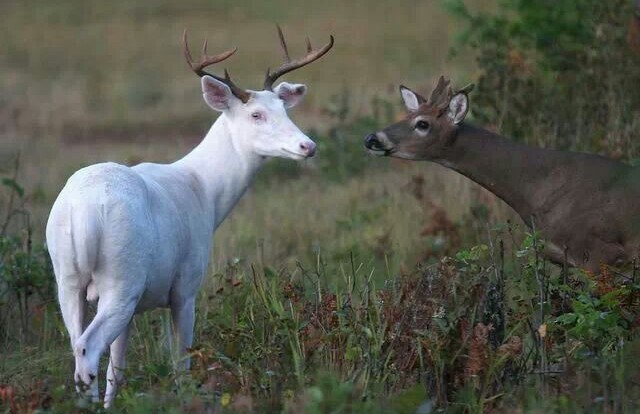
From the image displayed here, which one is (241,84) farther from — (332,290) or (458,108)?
(332,290)

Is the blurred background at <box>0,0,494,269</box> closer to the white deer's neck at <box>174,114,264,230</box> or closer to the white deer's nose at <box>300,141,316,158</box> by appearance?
the white deer's neck at <box>174,114,264,230</box>

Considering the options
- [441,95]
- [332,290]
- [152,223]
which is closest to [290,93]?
[332,290]

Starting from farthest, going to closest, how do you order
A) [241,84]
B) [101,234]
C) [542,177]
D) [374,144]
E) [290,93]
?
[241,84]
[374,144]
[542,177]
[290,93]
[101,234]

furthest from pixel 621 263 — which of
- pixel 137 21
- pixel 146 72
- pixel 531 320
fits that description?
pixel 137 21

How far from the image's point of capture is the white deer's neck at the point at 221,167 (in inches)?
333

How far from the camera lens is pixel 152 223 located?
716cm

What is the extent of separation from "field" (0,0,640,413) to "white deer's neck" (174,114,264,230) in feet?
1.31

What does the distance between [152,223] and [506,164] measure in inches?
140

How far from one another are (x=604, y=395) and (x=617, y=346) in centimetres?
60

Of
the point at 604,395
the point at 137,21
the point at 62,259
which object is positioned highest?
the point at 137,21

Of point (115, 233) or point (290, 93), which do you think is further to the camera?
point (290, 93)

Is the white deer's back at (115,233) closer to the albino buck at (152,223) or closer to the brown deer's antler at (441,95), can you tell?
the albino buck at (152,223)

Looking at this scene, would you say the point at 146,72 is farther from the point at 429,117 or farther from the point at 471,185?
the point at 429,117

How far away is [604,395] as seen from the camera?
636 centimetres
